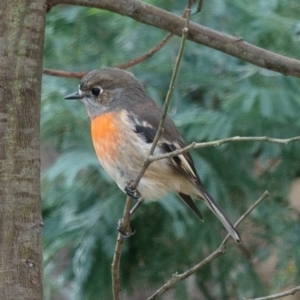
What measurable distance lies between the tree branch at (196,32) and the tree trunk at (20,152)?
0.86ft

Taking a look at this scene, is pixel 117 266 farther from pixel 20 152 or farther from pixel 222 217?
pixel 222 217

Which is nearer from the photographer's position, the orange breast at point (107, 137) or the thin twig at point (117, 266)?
the thin twig at point (117, 266)

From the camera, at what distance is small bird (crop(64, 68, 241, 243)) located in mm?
2764

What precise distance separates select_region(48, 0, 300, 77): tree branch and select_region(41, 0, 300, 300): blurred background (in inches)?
48.6

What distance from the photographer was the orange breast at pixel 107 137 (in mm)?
2783

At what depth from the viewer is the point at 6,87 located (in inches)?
80.2

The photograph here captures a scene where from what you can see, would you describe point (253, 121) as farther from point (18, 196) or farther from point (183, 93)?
point (18, 196)

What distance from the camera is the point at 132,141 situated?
2.80m

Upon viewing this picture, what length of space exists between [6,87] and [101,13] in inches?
74.3

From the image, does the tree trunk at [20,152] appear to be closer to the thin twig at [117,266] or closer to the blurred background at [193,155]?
the thin twig at [117,266]

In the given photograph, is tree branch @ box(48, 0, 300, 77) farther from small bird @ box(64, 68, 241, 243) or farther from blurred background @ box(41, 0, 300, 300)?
blurred background @ box(41, 0, 300, 300)

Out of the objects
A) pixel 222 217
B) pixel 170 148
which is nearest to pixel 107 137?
pixel 170 148

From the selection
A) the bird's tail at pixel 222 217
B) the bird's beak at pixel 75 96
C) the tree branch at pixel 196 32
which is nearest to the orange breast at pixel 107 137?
the bird's beak at pixel 75 96

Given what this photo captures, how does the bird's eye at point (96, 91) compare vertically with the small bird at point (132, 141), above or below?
above
